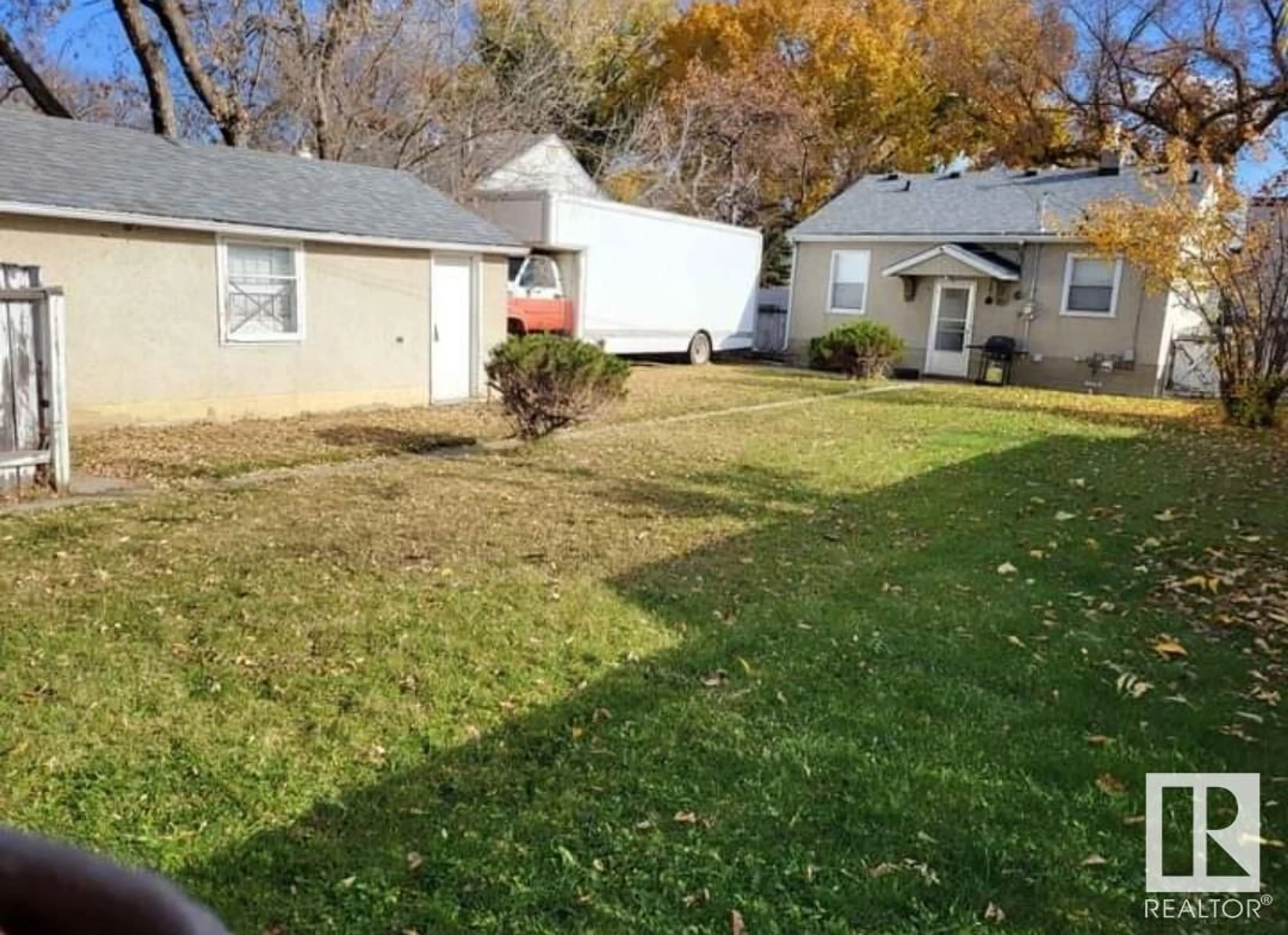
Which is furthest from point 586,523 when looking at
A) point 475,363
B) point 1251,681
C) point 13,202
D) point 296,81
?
point 296,81

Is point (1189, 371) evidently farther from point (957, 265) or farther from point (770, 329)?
point (770, 329)

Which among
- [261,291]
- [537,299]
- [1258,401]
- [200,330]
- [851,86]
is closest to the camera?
[200,330]

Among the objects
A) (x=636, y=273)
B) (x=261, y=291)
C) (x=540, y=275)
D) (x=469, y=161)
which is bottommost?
(x=261, y=291)

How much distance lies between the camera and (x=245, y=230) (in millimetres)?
11477

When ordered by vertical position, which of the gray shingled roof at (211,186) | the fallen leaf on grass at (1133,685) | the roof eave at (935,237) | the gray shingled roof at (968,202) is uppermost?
the gray shingled roof at (968,202)

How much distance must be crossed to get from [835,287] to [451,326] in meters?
12.1

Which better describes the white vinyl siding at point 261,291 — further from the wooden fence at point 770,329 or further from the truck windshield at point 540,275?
the wooden fence at point 770,329

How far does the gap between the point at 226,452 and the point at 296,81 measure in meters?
13.4

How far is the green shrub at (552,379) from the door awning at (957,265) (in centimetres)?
1312

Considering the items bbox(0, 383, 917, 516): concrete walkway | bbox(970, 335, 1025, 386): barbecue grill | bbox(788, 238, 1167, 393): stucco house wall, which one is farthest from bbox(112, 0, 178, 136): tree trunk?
bbox(970, 335, 1025, 386): barbecue grill

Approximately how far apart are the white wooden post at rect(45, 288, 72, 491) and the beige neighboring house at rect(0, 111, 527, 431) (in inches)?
119

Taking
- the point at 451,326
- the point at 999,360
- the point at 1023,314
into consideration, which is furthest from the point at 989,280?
the point at 451,326

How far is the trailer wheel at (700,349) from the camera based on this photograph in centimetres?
2198

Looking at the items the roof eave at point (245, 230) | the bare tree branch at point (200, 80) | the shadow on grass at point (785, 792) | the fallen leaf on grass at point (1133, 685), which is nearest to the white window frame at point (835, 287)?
the roof eave at point (245, 230)
